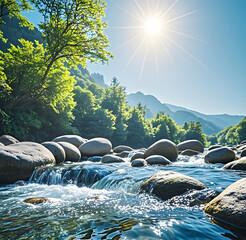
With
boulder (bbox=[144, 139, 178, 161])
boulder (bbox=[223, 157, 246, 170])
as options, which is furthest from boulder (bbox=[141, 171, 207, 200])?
boulder (bbox=[144, 139, 178, 161])

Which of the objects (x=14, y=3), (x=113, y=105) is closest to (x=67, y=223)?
(x=14, y=3)

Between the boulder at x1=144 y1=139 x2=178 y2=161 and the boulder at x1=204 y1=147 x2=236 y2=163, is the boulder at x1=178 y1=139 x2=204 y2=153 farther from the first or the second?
the boulder at x1=204 y1=147 x2=236 y2=163

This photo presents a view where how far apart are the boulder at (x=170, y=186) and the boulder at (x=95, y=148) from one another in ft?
27.6

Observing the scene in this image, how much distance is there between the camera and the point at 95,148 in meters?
12.6

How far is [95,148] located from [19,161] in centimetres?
626

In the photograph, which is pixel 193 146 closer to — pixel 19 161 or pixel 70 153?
pixel 70 153

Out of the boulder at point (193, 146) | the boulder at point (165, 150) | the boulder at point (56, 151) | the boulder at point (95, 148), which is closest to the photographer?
the boulder at point (56, 151)

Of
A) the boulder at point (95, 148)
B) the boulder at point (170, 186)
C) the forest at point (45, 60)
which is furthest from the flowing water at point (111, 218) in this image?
the forest at point (45, 60)

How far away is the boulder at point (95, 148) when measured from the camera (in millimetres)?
12406

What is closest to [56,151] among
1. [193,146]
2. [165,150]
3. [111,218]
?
[165,150]

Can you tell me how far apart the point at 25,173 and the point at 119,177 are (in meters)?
3.75

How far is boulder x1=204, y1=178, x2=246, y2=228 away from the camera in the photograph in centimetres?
249

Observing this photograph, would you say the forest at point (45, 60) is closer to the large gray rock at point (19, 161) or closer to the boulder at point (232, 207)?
the large gray rock at point (19, 161)

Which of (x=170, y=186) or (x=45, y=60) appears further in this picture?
(x=45, y=60)
